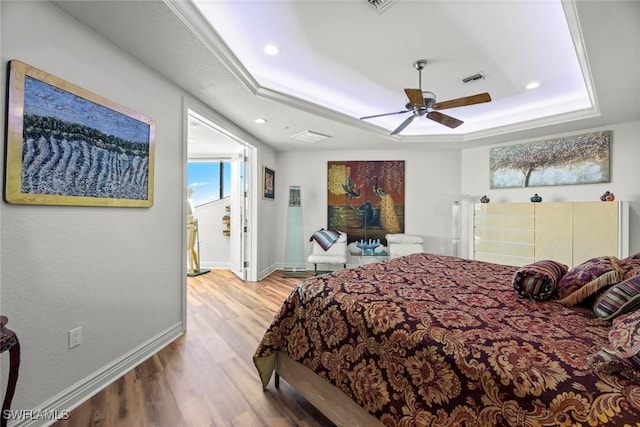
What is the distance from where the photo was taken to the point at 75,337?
1619mm

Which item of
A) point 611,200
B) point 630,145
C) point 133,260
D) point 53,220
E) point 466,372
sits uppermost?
point 630,145

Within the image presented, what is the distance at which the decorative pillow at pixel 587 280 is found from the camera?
1315mm

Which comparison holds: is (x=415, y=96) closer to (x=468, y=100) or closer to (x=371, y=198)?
(x=468, y=100)

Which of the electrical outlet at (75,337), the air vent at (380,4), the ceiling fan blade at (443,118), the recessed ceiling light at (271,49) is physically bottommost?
the electrical outlet at (75,337)

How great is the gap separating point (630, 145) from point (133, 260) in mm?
5617

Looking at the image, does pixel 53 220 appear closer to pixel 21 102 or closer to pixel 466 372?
pixel 21 102

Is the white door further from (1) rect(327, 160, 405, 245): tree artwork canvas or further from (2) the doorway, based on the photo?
(1) rect(327, 160, 405, 245): tree artwork canvas

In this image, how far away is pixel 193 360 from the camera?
2109 millimetres

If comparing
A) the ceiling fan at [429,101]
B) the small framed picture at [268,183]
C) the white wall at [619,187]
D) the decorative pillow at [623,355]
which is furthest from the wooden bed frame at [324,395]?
the white wall at [619,187]

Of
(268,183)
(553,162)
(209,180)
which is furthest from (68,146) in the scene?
(553,162)

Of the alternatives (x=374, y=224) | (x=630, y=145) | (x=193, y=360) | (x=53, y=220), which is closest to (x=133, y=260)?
(x=53, y=220)

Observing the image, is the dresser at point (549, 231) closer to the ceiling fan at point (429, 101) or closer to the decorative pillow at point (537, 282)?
the ceiling fan at point (429, 101)

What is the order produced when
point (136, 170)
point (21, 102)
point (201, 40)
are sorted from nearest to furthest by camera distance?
1. point (21, 102)
2. point (201, 40)
3. point (136, 170)

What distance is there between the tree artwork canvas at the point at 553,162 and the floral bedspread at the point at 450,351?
3.10 m
